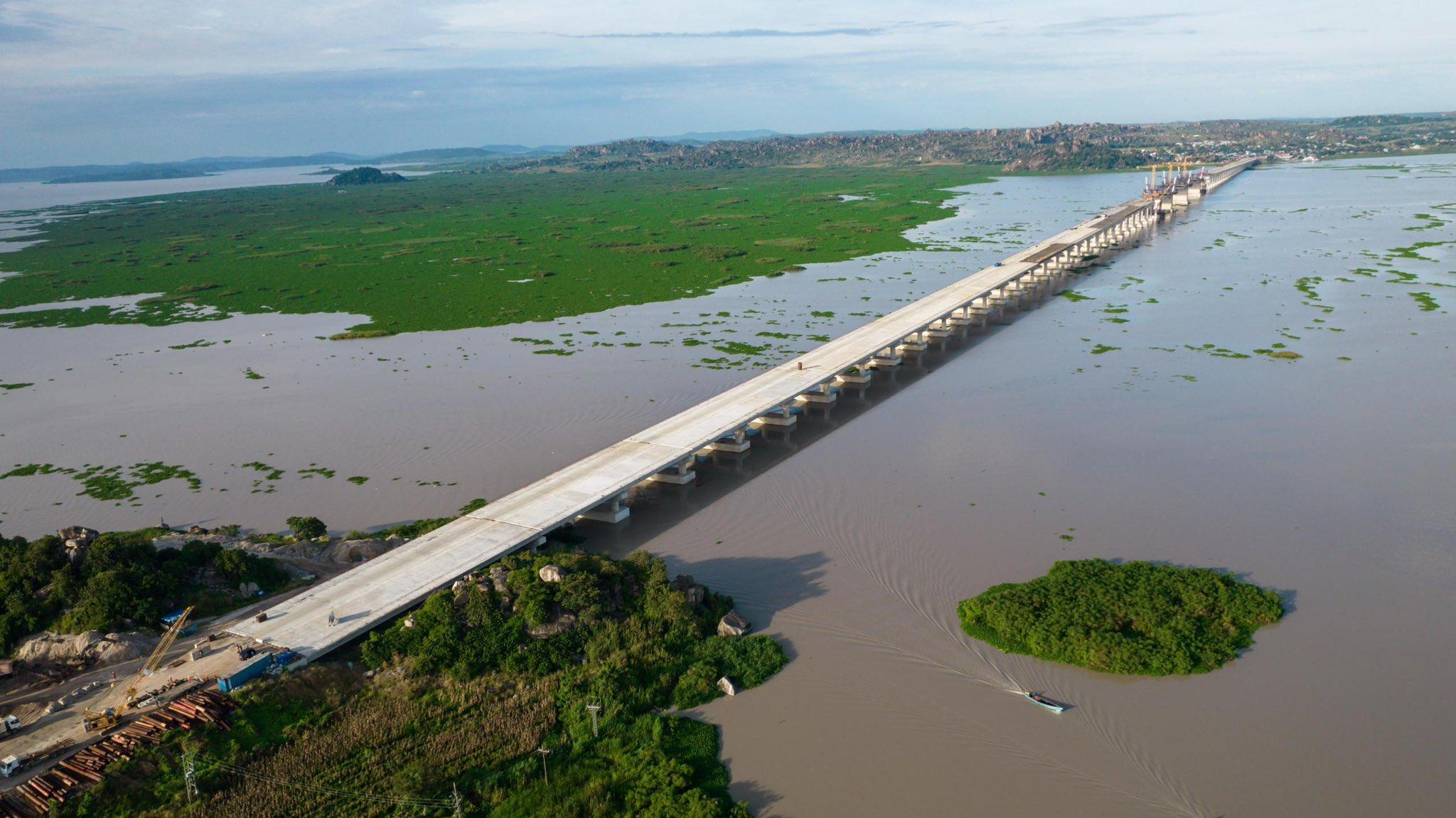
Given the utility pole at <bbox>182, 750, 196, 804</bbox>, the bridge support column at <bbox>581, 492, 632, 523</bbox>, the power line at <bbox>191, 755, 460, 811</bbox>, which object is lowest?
the power line at <bbox>191, 755, 460, 811</bbox>

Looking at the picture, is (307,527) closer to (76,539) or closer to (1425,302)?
(76,539)

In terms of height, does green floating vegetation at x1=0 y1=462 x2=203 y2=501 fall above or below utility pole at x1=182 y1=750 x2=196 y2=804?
above

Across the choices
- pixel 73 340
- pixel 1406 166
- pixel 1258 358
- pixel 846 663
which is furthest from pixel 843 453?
pixel 1406 166

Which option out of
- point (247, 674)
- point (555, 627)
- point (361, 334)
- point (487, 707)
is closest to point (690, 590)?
point (555, 627)

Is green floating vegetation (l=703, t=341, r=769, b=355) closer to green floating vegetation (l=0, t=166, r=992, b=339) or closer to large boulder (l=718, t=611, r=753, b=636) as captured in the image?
green floating vegetation (l=0, t=166, r=992, b=339)

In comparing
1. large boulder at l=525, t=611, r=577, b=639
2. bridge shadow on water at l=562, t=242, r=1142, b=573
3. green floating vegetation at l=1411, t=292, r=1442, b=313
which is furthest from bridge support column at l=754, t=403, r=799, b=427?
green floating vegetation at l=1411, t=292, r=1442, b=313

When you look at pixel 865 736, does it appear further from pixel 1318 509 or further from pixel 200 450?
pixel 200 450

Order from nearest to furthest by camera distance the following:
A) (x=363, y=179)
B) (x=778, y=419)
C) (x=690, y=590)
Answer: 1. (x=690, y=590)
2. (x=778, y=419)
3. (x=363, y=179)

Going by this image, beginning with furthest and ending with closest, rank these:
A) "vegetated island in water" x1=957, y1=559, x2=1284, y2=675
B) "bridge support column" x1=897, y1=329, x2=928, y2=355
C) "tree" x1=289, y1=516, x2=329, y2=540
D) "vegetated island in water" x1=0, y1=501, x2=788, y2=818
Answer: "bridge support column" x1=897, y1=329, x2=928, y2=355, "tree" x1=289, y1=516, x2=329, y2=540, "vegetated island in water" x1=957, y1=559, x2=1284, y2=675, "vegetated island in water" x1=0, y1=501, x2=788, y2=818
